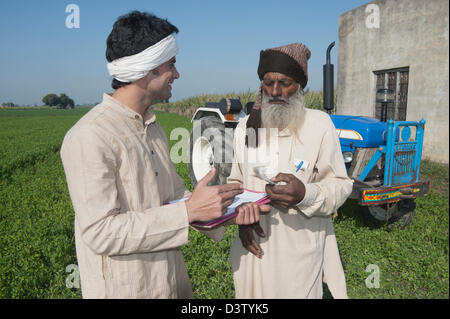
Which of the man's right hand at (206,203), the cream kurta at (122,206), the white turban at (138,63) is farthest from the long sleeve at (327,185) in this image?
the white turban at (138,63)

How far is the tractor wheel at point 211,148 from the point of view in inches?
219

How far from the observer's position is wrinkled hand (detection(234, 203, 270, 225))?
1.55 metres

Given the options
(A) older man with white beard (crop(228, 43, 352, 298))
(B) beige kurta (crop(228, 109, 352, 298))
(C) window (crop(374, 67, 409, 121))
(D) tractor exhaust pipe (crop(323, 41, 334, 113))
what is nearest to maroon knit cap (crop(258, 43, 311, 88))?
(A) older man with white beard (crop(228, 43, 352, 298))

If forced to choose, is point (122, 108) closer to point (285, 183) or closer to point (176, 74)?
point (176, 74)

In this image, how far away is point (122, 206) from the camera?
1.38 meters

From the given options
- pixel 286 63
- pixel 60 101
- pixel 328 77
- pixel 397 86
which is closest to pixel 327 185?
pixel 286 63

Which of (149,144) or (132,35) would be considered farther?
(149,144)

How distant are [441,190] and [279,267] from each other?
5172mm

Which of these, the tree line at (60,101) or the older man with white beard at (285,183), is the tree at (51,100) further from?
the older man with white beard at (285,183)

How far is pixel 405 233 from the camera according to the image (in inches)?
179

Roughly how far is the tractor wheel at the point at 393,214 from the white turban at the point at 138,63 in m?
4.34

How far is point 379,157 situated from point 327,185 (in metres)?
3.14
